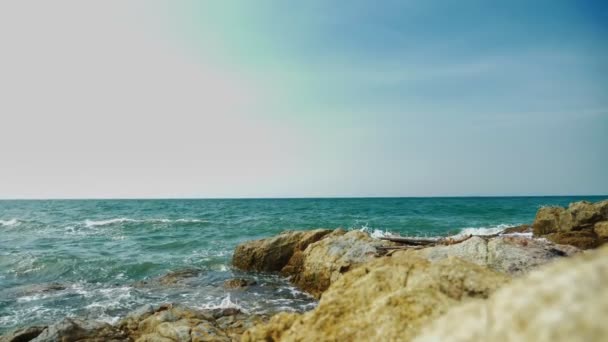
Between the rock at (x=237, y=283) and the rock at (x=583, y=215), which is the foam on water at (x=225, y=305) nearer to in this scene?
the rock at (x=237, y=283)

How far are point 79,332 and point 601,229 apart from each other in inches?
888

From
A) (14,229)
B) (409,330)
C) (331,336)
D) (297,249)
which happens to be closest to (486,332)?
(409,330)

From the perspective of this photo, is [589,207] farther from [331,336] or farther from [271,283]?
[331,336]

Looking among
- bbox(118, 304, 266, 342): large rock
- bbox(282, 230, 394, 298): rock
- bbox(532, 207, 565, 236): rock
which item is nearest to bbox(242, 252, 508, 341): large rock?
bbox(118, 304, 266, 342): large rock

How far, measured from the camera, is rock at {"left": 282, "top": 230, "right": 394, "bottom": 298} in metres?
12.1

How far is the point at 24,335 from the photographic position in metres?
7.81

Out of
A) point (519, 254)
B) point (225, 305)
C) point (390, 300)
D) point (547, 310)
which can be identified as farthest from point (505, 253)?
point (547, 310)

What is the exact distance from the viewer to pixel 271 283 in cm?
1451

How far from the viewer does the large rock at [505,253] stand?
28.2 feet

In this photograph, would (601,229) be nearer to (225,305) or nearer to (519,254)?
(519,254)

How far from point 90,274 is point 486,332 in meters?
19.5

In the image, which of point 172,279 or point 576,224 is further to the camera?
point 576,224

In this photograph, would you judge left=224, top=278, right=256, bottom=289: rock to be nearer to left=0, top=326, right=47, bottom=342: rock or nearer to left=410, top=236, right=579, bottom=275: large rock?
left=0, top=326, right=47, bottom=342: rock

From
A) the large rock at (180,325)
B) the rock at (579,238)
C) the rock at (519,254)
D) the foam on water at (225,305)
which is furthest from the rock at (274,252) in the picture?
the rock at (579,238)
